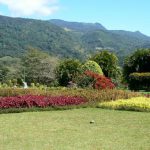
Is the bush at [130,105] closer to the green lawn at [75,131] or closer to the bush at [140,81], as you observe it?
the green lawn at [75,131]

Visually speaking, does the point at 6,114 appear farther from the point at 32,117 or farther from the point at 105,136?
the point at 105,136

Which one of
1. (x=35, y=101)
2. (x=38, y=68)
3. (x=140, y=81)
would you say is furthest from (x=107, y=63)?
(x=35, y=101)

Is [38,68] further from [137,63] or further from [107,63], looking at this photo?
[137,63]

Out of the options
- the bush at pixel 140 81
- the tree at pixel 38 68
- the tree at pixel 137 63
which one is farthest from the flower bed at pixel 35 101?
the tree at pixel 38 68

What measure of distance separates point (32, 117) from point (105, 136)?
4.37m

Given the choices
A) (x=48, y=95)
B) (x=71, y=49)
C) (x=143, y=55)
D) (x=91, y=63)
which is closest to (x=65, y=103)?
(x=48, y=95)

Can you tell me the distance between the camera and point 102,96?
19.7m

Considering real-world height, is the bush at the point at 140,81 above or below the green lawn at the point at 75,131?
below

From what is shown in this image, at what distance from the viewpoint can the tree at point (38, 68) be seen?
53.1m

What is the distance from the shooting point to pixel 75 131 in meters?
11.8

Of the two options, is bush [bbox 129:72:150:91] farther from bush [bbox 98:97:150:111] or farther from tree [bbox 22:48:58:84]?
tree [bbox 22:48:58:84]

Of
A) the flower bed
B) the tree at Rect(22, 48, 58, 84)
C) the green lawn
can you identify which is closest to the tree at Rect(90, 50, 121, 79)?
the tree at Rect(22, 48, 58, 84)

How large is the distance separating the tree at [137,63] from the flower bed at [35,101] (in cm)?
2046

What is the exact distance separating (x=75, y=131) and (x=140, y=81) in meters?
22.6
